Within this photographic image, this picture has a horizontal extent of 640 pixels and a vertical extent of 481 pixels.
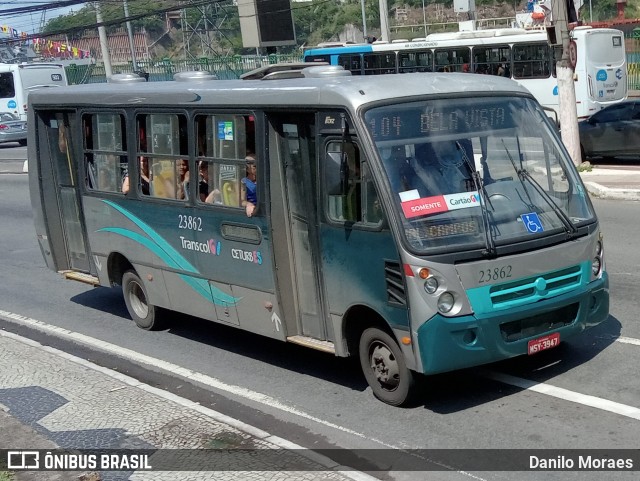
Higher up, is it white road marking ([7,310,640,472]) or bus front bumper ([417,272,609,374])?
bus front bumper ([417,272,609,374])

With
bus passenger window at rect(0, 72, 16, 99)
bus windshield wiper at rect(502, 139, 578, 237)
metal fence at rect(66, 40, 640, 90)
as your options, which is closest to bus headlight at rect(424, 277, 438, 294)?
bus windshield wiper at rect(502, 139, 578, 237)

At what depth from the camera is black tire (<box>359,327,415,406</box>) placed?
7.41 metres

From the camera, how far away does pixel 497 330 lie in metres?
7.16

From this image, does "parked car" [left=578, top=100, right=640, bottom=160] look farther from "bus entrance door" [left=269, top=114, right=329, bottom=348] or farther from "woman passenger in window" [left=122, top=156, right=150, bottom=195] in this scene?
"bus entrance door" [left=269, top=114, right=329, bottom=348]

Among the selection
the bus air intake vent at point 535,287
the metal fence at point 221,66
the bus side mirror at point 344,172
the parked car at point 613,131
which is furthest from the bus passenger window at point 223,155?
the metal fence at point 221,66

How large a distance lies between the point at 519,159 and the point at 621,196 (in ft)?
31.9

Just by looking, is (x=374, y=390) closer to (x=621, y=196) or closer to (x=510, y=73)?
(x=621, y=196)

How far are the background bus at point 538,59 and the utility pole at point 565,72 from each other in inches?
236

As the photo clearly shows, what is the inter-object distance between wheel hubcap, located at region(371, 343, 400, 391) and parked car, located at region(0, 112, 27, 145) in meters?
34.2

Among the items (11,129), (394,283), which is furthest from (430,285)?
(11,129)

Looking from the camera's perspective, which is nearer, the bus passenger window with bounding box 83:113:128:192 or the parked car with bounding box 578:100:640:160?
the bus passenger window with bounding box 83:113:128:192

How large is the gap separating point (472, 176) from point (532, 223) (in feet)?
2.01

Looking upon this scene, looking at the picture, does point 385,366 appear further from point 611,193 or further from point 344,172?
point 611,193

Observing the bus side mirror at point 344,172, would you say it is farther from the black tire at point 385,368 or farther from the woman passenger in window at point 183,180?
the woman passenger in window at point 183,180
